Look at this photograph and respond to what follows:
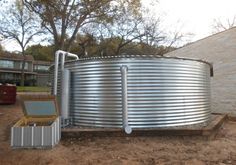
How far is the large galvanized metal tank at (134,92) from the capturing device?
8398 mm

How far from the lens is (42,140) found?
6.86 meters

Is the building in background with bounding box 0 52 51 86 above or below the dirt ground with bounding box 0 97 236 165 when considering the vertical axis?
above

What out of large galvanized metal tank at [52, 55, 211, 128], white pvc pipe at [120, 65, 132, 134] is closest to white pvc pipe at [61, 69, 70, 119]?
large galvanized metal tank at [52, 55, 211, 128]

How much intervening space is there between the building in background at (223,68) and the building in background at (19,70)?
3747 centimetres

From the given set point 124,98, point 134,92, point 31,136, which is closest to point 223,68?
point 134,92

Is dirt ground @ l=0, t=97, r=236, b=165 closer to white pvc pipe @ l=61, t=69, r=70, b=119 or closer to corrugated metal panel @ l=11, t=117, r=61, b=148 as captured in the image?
corrugated metal panel @ l=11, t=117, r=61, b=148

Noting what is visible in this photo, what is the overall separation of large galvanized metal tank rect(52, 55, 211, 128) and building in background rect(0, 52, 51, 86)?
41274 mm

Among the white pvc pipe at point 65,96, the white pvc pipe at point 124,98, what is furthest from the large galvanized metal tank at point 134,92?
the white pvc pipe at point 65,96

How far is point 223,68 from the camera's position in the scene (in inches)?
561

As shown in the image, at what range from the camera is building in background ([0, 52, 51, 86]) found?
5022cm

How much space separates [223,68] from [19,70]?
4410 cm

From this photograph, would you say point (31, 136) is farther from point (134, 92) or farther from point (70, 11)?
point (70, 11)

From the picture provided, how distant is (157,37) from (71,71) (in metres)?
21.3

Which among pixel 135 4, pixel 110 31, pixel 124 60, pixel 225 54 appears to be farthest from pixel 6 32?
pixel 124 60
